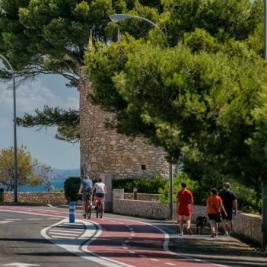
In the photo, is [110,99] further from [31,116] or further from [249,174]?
[31,116]

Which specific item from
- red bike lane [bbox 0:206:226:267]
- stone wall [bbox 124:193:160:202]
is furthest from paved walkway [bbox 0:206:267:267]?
stone wall [bbox 124:193:160:202]

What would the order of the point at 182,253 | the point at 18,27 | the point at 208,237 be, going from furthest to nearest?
1. the point at 18,27
2. the point at 208,237
3. the point at 182,253

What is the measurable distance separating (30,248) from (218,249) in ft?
17.6

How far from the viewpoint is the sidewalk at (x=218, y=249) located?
2314 cm

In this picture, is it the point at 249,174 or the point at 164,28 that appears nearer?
the point at 249,174

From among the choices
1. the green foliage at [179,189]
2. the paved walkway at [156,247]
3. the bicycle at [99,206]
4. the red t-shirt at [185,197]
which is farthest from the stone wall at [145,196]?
the red t-shirt at [185,197]

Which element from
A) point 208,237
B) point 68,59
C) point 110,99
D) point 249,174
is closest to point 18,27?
point 68,59

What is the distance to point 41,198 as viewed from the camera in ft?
205

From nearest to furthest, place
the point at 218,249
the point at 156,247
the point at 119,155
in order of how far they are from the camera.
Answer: the point at 156,247 < the point at 218,249 < the point at 119,155

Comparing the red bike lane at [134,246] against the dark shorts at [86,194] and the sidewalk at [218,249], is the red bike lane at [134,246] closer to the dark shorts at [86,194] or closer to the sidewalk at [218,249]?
the sidewalk at [218,249]

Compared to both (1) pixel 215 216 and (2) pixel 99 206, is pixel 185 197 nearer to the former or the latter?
(1) pixel 215 216

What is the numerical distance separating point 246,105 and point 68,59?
43551 millimetres

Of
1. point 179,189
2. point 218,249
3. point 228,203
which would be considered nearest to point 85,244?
point 218,249

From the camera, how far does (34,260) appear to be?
20844mm
